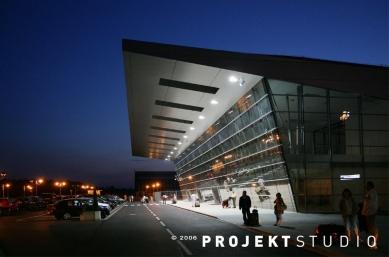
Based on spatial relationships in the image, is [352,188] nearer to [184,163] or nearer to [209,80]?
[209,80]

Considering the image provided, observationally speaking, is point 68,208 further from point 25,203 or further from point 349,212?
point 25,203

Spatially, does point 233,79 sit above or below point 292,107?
above

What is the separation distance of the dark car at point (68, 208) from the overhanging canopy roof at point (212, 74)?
9.11 m

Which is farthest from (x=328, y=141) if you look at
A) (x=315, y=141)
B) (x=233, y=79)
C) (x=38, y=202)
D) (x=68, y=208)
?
(x=38, y=202)

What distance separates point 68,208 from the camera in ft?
95.6

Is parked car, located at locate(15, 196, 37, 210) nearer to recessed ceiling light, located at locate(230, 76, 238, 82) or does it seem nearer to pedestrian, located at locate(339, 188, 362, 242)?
recessed ceiling light, located at locate(230, 76, 238, 82)

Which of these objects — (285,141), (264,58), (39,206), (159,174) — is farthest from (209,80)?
(159,174)

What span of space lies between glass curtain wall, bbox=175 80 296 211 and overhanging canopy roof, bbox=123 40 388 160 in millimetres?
1451

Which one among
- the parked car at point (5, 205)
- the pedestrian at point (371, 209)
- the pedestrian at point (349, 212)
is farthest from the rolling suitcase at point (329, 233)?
the parked car at point (5, 205)

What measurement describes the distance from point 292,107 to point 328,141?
3.47 metres

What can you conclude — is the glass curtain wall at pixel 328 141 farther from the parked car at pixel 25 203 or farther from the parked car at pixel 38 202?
the parked car at pixel 38 202

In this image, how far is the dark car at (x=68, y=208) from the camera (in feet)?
94.5

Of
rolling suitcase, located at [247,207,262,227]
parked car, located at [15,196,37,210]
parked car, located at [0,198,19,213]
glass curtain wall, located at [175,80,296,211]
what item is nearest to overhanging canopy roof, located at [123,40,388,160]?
glass curtain wall, located at [175,80,296,211]

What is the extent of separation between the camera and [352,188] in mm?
28906
